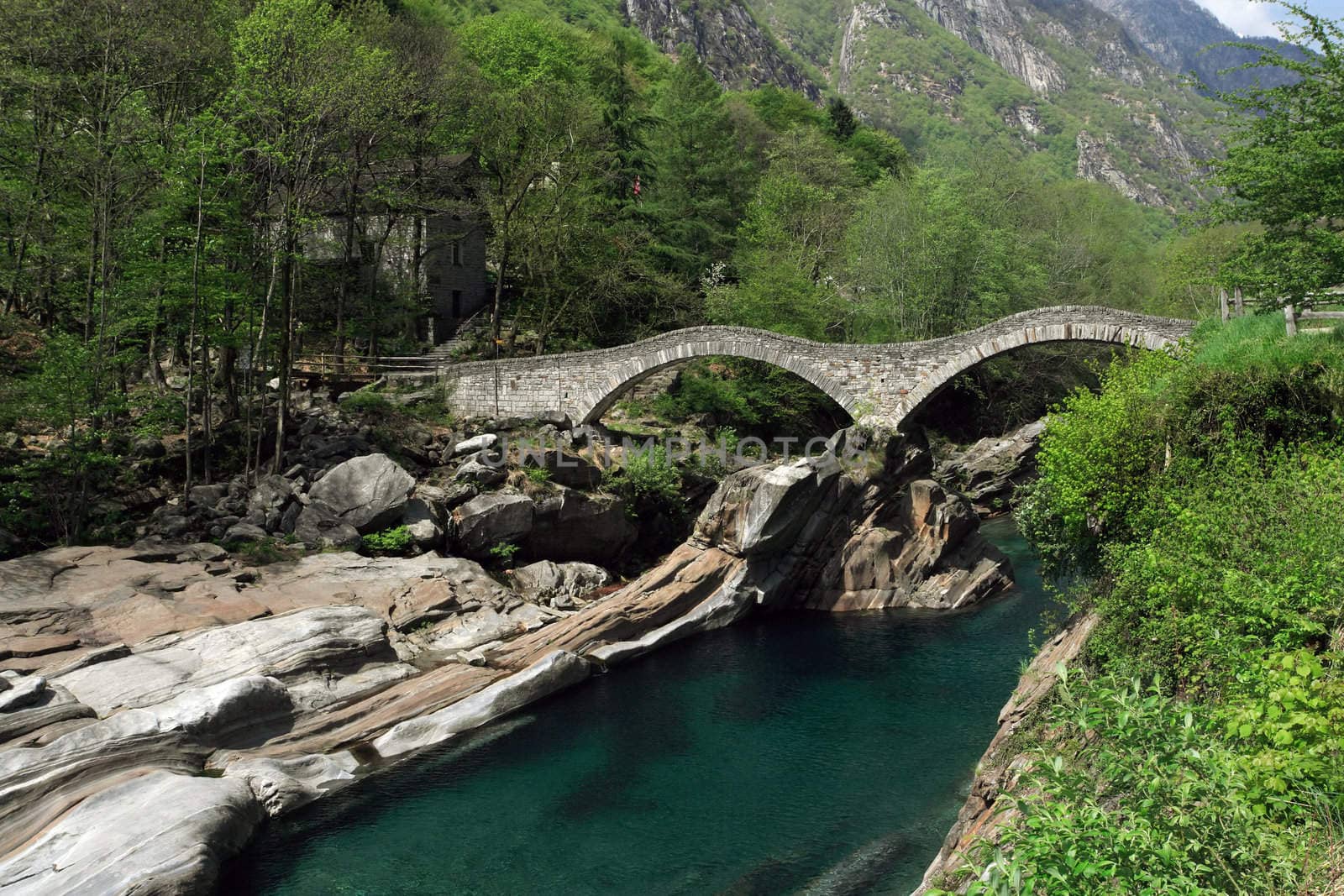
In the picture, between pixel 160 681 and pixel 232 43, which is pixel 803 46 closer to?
pixel 232 43

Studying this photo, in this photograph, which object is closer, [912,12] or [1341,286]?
[1341,286]

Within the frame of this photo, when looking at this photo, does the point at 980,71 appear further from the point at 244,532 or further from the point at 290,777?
the point at 290,777

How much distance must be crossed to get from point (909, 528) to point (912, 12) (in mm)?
142876

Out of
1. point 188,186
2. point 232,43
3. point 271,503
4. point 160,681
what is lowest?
point 160,681

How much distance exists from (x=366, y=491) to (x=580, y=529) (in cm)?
582

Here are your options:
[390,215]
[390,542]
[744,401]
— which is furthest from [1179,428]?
[390,215]

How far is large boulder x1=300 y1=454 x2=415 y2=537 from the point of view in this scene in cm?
2211

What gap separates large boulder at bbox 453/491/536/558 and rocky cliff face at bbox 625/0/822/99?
74967mm

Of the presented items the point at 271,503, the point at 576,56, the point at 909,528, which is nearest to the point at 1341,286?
the point at 909,528

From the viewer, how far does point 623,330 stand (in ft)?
124

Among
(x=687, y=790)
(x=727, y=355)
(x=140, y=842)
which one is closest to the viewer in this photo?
(x=140, y=842)

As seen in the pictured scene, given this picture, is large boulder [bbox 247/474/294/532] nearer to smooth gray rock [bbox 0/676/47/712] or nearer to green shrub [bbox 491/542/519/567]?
green shrub [bbox 491/542/519/567]

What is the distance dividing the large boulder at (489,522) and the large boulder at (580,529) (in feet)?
1.73

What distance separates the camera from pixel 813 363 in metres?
28.7
